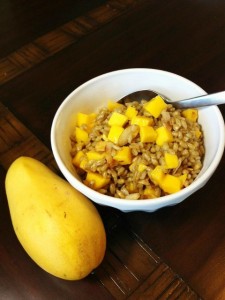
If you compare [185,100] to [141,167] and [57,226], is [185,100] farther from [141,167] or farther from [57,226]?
[57,226]

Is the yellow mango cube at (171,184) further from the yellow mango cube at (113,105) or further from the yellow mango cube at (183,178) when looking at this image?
the yellow mango cube at (113,105)

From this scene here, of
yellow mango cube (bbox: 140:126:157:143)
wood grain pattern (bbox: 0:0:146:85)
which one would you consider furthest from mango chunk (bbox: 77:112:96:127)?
wood grain pattern (bbox: 0:0:146:85)

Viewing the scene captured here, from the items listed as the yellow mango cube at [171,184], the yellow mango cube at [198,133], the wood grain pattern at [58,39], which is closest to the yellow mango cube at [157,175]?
the yellow mango cube at [171,184]

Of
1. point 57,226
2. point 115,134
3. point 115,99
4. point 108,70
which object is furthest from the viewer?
point 108,70

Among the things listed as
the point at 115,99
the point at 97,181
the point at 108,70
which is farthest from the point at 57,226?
the point at 108,70

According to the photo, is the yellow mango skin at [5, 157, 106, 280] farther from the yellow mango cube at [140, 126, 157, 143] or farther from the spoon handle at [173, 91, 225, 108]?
the spoon handle at [173, 91, 225, 108]

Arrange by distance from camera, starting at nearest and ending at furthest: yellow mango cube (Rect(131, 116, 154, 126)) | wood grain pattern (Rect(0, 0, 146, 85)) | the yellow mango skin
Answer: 1. the yellow mango skin
2. yellow mango cube (Rect(131, 116, 154, 126))
3. wood grain pattern (Rect(0, 0, 146, 85))

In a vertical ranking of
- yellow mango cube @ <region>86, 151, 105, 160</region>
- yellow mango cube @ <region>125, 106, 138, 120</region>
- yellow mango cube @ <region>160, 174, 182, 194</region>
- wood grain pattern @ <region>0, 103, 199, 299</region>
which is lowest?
wood grain pattern @ <region>0, 103, 199, 299</region>
